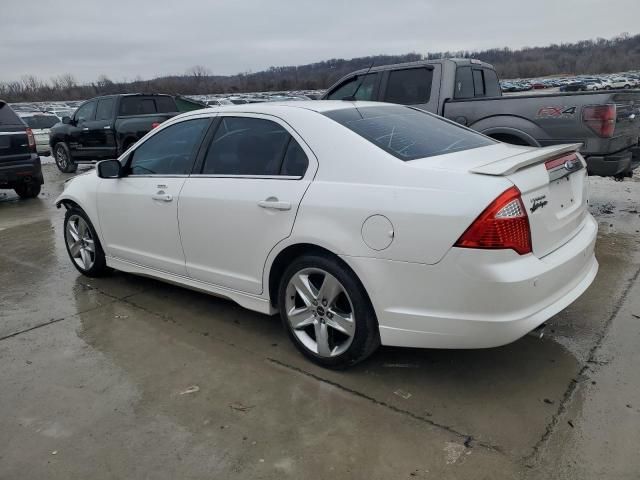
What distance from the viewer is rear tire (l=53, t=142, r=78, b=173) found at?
1341 centimetres

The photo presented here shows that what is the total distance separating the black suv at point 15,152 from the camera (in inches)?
355

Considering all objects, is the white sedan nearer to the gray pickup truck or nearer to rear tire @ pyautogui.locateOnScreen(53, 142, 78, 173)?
the gray pickup truck

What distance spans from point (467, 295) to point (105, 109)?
11.5 metres

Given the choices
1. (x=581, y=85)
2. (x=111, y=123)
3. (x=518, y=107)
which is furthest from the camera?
(x=581, y=85)

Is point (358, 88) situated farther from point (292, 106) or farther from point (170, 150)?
point (292, 106)

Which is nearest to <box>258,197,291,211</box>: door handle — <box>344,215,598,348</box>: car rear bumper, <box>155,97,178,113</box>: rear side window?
<box>344,215,598,348</box>: car rear bumper

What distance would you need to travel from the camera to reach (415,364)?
3.32m

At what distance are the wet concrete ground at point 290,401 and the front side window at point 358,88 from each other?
4294 millimetres

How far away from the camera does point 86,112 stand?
12758 millimetres

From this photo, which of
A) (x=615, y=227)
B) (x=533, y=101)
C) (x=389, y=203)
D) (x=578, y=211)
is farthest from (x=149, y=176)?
(x=615, y=227)

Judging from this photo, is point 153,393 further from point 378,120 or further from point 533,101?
point 533,101

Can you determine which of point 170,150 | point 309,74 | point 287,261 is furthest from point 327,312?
point 309,74

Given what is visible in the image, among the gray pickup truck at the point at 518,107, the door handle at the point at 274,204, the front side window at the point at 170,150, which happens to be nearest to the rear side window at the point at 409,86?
the gray pickup truck at the point at 518,107

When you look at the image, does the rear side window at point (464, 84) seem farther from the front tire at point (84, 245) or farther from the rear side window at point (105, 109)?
the rear side window at point (105, 109)
